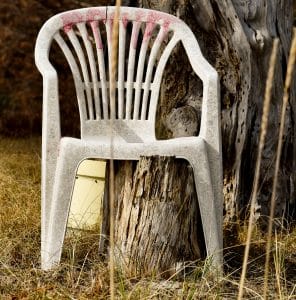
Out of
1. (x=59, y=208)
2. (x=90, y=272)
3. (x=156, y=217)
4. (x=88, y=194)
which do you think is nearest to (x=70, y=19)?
(x=88, y=194)

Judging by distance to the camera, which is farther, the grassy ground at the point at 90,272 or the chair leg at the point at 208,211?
the chair leg at the point at 208,211

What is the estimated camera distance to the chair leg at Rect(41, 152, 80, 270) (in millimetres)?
2684

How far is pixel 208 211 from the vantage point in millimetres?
2773

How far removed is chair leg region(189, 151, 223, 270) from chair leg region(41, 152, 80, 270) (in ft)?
Answer: 1.49

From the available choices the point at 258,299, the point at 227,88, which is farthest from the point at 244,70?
the point at 258,299

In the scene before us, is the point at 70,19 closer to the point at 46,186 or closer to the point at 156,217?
the point at 46,186

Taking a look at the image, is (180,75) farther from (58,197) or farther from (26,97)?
(26,97)

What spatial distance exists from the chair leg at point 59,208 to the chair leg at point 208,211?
453 mm

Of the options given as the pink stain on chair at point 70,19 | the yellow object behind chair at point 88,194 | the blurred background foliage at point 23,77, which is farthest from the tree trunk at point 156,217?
the blurred background foliage at point 23,77

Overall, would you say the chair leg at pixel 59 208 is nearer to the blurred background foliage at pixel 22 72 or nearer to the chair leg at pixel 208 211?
the chair leg at pixel 208 211

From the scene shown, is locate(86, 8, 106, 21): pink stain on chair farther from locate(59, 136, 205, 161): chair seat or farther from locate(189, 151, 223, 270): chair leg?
locate(189, 151, 223, 270): chair leg

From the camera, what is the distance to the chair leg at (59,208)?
268 cm

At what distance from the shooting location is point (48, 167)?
109 inches

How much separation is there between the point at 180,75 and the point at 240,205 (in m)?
0.70
